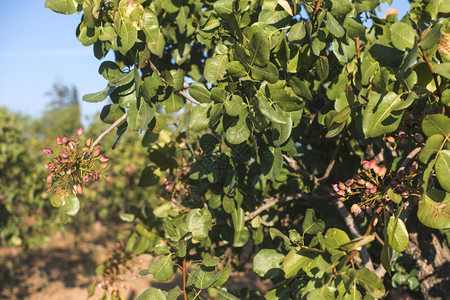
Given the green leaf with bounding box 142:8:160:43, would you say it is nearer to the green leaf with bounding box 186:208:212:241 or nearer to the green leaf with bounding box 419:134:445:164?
the green leaf with bounding box 186:208:212:241

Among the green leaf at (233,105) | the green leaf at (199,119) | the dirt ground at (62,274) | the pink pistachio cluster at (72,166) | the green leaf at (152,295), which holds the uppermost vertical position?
the green leaf at (233,105)

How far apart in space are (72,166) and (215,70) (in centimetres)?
60

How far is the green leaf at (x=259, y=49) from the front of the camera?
1106 mm

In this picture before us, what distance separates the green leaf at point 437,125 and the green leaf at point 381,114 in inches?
5.6

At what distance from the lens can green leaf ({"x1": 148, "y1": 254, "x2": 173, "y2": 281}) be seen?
1.28m

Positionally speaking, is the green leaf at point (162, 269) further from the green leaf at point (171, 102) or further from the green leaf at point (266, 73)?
the green leaf at point (266, 73)

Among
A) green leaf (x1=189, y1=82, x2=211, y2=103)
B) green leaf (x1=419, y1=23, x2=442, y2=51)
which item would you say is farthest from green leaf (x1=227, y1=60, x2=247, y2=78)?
green leaf (x1=419, y1=23, x2=442, y2=51)

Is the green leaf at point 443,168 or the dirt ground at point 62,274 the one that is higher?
the green leaf at point 443,168

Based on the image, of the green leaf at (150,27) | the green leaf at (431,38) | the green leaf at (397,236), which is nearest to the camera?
the green leaf at (431,38)

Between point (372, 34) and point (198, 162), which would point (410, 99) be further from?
point (198, 162)

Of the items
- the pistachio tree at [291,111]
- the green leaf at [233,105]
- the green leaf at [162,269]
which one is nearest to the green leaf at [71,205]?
the pistachio tree at [291,111]

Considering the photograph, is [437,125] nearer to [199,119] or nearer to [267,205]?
[199,119]

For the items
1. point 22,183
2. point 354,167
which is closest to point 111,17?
point 354,167

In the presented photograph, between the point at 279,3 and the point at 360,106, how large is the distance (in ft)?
1.50
